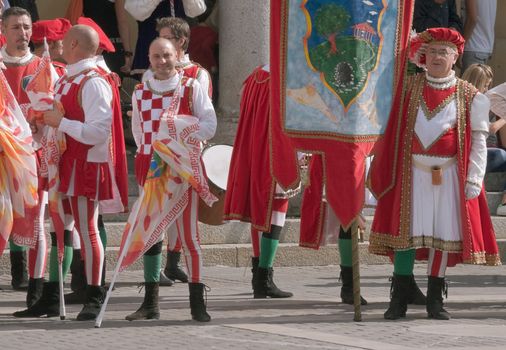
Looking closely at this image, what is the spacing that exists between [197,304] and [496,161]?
5732 mm

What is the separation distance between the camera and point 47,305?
423 inches

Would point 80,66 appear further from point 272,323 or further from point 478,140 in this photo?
point 478,140

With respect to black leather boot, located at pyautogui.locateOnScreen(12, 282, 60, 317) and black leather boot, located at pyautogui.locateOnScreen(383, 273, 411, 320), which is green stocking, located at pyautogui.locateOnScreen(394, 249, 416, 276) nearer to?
black leather boot, located at pyautogui.locateOnScreen(383, 273, 411, 320)

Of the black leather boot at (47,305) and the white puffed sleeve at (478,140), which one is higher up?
the white puffed sleeve at (478,140)

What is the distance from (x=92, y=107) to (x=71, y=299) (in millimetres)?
1653

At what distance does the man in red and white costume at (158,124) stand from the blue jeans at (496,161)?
5.49 m

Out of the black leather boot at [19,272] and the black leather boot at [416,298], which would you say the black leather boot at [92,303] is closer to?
the black leather boot at [19,272]

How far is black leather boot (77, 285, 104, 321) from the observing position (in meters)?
10.5

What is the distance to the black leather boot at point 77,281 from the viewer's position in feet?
37.6

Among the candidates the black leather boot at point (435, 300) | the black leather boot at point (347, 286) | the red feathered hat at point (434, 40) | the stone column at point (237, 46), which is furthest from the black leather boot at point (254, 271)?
the stone column at point (237, 46)

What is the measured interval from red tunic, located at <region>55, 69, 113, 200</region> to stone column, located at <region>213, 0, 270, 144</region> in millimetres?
4547

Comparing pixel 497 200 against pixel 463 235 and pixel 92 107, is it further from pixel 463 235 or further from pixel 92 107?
pixel 92 107

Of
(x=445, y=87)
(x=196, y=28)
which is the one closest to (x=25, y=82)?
(x=445, y=87)

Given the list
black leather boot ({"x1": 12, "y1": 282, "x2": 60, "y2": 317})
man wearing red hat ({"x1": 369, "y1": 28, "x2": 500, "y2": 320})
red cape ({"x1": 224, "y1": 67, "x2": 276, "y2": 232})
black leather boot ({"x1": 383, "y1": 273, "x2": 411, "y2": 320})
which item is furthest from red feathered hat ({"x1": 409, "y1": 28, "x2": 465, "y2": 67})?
black leather boot ({"x1": 12, "y1": 282, "x2": 60, "y2": 317})
